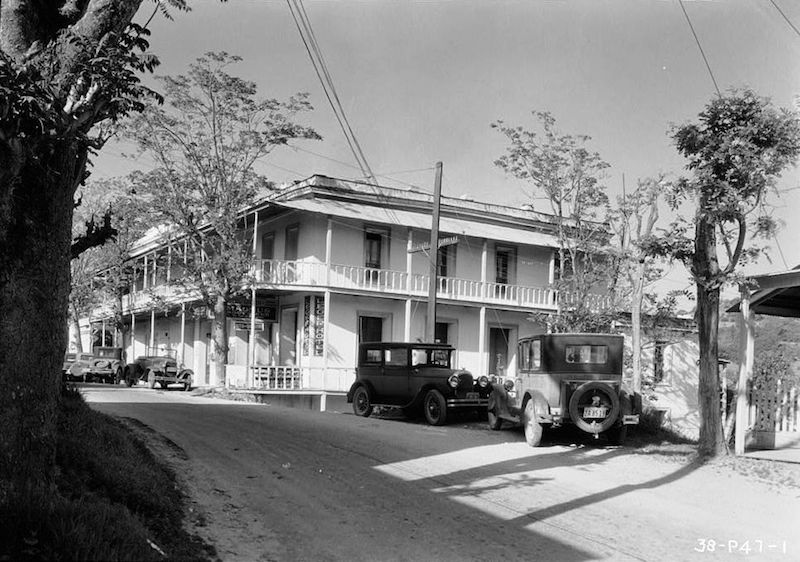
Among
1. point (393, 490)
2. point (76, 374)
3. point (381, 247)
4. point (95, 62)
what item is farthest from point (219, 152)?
point (95, 62)

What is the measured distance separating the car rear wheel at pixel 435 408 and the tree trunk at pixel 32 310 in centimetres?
1196

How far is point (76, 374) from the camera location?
1422 inches

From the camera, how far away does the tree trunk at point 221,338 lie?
26844mm

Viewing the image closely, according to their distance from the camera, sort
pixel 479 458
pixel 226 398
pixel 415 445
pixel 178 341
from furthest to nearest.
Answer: pixel 178 341 → pixel 226 398 → pixel 415 445 → pixel 479 458

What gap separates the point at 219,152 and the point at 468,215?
10.6m

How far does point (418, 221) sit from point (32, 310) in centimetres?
2410

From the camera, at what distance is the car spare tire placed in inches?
515

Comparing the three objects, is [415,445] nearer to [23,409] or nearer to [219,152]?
[23,409]

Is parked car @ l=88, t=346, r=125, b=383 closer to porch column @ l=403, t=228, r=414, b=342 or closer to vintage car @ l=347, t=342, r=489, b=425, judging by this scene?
porch column @ l=403, t=228, r=414, b=342

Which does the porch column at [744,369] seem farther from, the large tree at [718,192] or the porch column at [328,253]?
the porch column at [328,253]

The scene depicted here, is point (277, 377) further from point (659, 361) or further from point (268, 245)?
point (659, 361)

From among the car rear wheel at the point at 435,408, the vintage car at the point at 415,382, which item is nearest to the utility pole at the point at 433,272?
the vintage car at the point at 415,382

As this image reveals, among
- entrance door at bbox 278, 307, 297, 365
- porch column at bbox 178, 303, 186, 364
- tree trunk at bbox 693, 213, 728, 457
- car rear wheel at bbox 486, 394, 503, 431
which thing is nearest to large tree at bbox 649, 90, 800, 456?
tree trunk at bbox 693, 213, 728, 457

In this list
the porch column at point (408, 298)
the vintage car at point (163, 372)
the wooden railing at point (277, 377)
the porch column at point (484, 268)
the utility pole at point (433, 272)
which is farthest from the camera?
the vintage car at point (163, 372)
